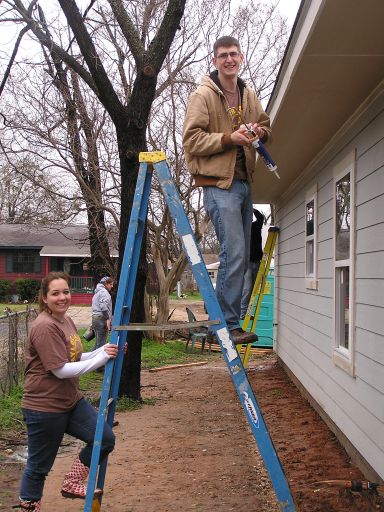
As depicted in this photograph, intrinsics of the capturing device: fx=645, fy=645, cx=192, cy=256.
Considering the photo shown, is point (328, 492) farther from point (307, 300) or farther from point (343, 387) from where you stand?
point (307, 300)

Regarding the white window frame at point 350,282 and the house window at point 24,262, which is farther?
the house window at point 24,262

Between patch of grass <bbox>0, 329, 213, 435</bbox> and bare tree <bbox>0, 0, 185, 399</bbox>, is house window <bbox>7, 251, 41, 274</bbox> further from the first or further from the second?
bare tree <bbox>0, 0, 185, 399</bbox>

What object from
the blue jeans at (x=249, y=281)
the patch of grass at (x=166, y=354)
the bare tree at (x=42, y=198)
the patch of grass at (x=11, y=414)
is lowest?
the patch of grass at (x=166, y=354)

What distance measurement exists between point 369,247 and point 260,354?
11.3m

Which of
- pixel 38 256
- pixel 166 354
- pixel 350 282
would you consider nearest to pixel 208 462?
pixel 350 282

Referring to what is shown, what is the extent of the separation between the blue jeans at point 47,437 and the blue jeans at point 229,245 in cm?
100

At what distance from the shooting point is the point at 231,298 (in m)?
3.61

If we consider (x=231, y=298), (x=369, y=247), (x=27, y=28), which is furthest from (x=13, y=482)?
(x=27, y=28)

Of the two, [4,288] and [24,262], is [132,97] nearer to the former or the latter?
[4,288]

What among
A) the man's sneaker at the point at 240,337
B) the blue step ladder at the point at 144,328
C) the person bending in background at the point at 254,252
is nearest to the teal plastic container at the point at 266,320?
the person bending in background at the point at 254,252

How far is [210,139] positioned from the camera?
366cm

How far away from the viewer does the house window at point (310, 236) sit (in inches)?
337

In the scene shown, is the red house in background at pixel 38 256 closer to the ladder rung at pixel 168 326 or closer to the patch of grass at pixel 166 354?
the patch of grass at pixel 166 354

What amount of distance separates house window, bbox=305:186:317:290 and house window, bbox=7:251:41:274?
30.6 metres
